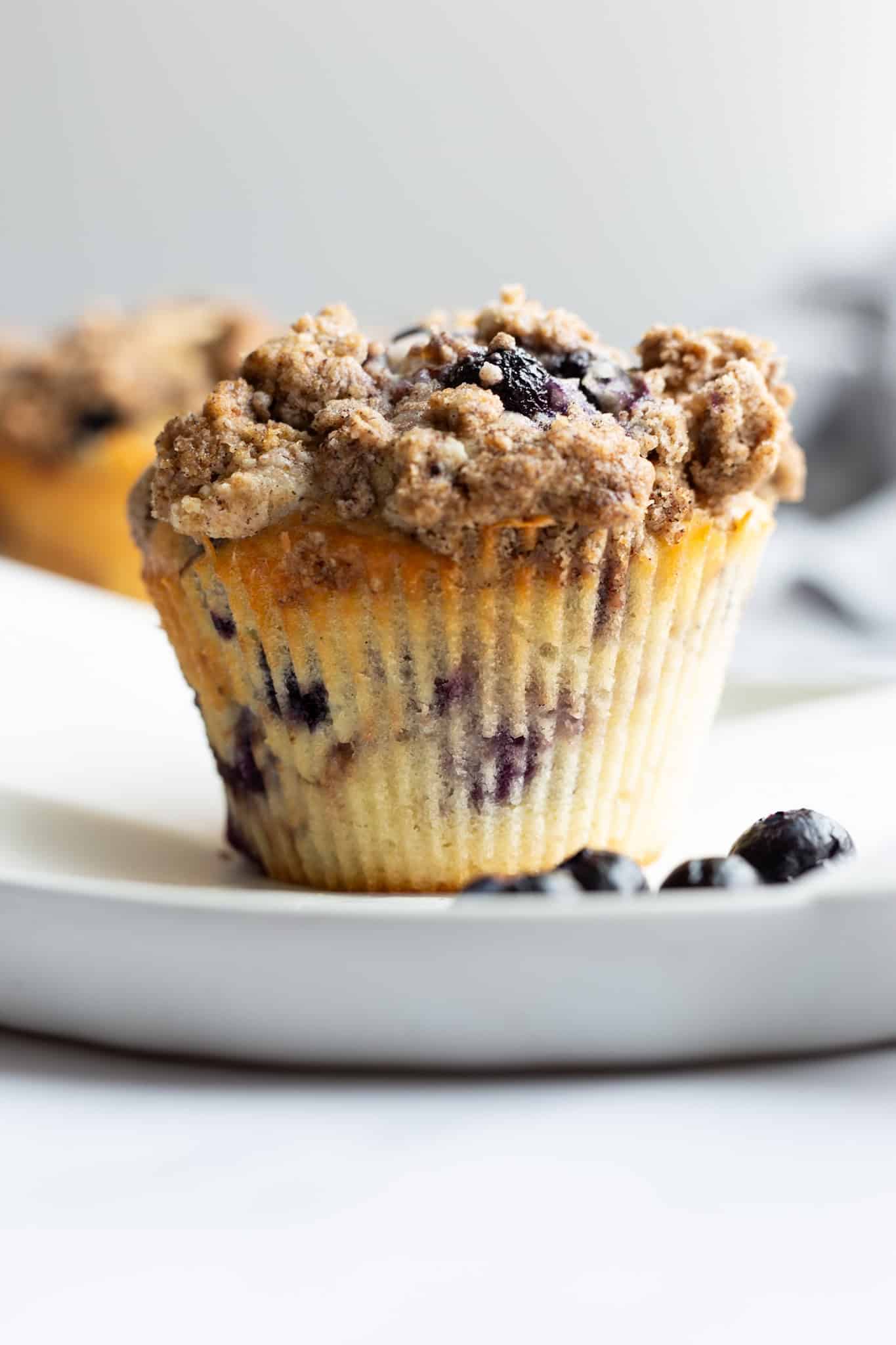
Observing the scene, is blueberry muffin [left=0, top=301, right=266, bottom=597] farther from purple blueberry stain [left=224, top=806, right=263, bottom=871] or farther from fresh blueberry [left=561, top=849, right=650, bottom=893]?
fresh blueberry [left=561, top=849, right=650, bottom=893]

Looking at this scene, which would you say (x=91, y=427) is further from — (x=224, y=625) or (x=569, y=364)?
(x=569, y=364)

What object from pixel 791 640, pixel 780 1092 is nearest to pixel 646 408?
pixel 780 1092

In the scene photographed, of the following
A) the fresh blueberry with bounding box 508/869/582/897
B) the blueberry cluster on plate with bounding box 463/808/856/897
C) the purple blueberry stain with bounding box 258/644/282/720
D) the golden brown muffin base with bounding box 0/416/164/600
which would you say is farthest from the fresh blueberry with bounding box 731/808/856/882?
the golden brown muffin base with bounding box 0/416/164/600

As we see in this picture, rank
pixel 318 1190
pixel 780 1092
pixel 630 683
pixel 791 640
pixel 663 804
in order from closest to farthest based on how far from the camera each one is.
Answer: pixel 318 1190
pixel 780 1092
pixel 630 683
pixel 663 804
pixel 791 640

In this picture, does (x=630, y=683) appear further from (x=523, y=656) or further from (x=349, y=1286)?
(x=349, y=1286)

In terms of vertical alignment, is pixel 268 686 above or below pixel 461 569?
below

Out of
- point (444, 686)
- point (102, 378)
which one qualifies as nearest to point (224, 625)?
point (444, 686)

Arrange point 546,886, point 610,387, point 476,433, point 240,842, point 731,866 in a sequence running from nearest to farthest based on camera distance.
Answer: point 546,886 < point 731,866 < point 476,433 < point 610,387 < point 240,842
